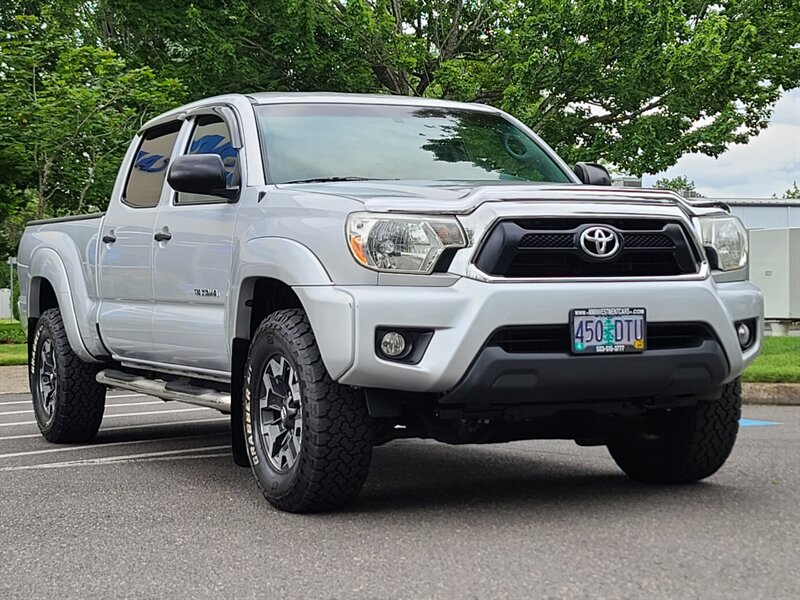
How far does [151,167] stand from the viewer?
Answer: 26.4 feet

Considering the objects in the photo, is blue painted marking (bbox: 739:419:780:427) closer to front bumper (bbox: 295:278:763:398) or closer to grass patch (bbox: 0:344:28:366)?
front bumper (bbox: 295:278:763:398)

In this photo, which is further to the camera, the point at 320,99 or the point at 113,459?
the point at 113,459

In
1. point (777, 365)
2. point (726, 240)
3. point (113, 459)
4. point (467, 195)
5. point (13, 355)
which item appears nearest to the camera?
point (467, 195)

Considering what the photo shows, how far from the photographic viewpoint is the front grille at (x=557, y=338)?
524 centimetres

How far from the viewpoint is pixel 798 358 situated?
14172 mm

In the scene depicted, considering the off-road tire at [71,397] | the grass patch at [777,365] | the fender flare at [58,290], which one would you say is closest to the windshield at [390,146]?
the fender flare at [58,290]

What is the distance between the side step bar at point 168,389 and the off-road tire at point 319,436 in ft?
2.74

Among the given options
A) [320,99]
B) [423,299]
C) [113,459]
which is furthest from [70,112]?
[423,299]

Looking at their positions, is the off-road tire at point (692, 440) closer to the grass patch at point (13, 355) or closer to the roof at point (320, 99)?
the roof at point (320, 99)

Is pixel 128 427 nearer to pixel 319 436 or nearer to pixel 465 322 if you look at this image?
pixel 319 436

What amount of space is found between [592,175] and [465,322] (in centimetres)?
228

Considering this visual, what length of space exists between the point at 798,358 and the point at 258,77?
1258 centimetres

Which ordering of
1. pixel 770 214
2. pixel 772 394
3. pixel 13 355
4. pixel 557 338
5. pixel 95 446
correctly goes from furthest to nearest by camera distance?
pixel 770 214 < pixel 13 355 < pixel 772 394 < pixel 95 446 < pixel 557 338

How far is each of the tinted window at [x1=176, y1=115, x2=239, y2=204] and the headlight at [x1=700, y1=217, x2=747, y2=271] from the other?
2329mm
